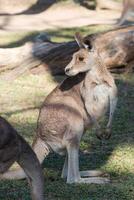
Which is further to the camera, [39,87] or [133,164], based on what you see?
[39,87]

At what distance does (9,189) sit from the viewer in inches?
184

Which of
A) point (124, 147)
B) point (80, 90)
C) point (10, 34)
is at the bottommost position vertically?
point (10, 34)

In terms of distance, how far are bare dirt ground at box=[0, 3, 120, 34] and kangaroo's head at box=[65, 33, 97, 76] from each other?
715 cm

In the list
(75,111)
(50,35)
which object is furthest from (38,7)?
(75,111)

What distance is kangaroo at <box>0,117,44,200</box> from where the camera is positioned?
12.2 feet

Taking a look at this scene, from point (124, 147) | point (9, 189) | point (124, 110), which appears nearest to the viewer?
point (9, 189)

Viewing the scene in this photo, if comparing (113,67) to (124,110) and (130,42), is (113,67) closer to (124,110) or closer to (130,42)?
(130,42)

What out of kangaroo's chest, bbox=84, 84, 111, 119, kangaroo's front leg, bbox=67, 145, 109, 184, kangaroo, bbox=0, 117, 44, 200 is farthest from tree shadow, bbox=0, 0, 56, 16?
kangaroo, bbox=0, 117, 44, 200

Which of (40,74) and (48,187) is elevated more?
(48,187)

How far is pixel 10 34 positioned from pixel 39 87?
399 centimetres

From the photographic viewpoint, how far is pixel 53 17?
47.3ft

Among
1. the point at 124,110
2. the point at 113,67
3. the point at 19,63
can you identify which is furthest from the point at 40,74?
the point at 124,110

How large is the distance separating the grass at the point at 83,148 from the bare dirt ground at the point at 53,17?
4388mm

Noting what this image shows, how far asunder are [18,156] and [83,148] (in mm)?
2156
